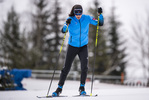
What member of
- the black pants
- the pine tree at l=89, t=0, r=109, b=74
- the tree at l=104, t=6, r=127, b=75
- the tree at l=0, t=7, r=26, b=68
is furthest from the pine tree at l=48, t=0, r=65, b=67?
the black pants

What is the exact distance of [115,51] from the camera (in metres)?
28.2

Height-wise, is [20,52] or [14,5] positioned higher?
[14,5]

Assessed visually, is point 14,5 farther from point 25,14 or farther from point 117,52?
point 117,52

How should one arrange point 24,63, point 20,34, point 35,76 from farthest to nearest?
point 20,34 < point 24,63 < point 35,76

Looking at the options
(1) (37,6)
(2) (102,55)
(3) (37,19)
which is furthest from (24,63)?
(2) (102,55)

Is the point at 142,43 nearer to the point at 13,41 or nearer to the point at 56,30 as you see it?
the point at 56,30

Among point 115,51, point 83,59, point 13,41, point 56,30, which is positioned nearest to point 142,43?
point 115,51

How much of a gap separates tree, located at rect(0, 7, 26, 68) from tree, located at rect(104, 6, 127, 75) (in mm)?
12154

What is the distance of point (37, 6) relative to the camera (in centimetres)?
2714

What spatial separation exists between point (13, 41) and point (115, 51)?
46.4 ft

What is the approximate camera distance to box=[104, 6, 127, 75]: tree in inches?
1097

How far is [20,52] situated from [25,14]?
6636mm

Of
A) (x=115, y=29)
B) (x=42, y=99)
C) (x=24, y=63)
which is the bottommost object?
(x=24, y=63)

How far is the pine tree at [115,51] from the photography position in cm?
2787
